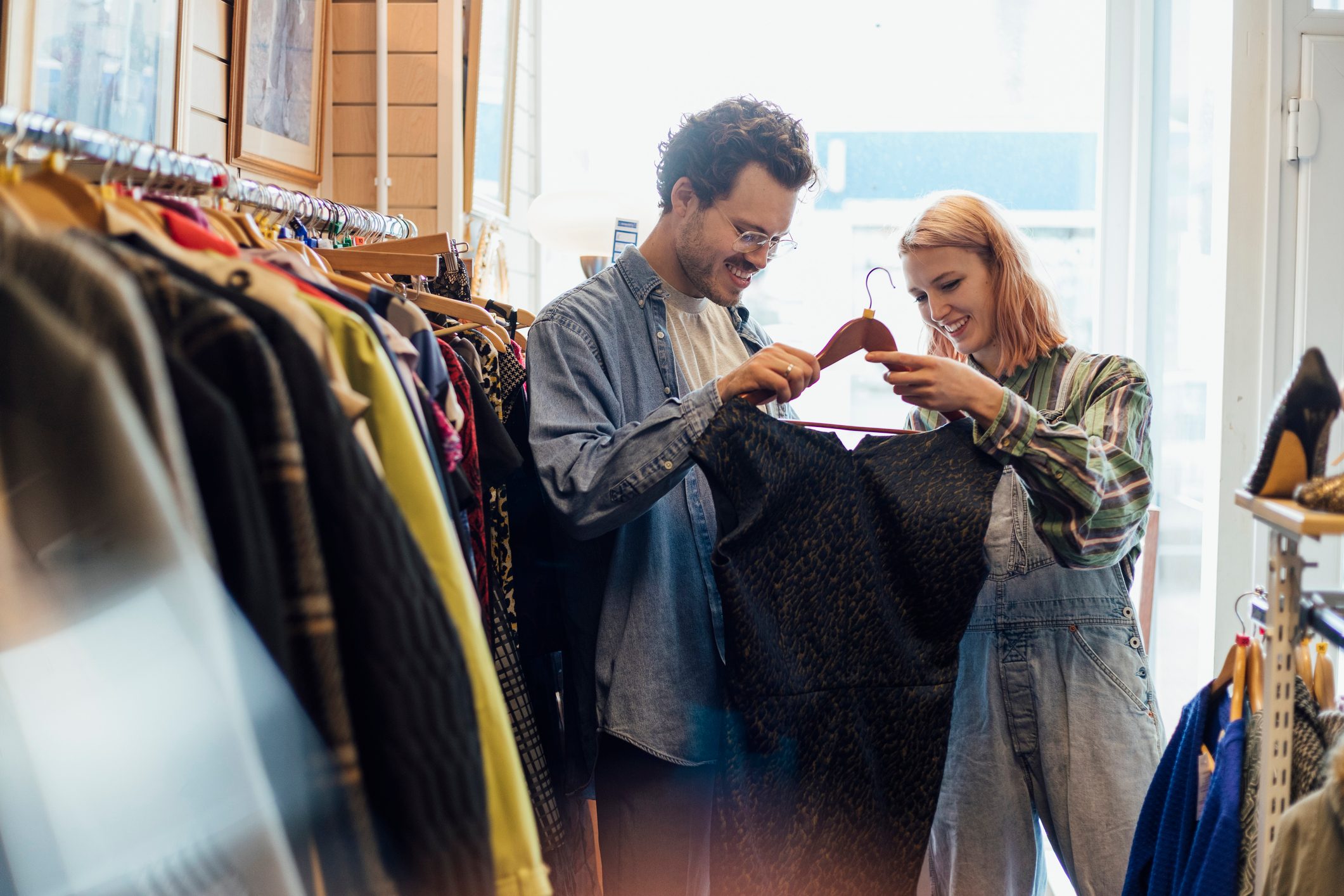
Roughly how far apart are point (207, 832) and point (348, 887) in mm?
104

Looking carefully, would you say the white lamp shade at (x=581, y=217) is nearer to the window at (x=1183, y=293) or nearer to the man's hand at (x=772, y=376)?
the window at (x=1183, y=293)

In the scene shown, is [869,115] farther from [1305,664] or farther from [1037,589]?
[1305,664]

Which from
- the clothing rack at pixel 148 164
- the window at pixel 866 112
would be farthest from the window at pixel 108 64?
the window at pixel 866 112

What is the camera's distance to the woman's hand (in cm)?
128

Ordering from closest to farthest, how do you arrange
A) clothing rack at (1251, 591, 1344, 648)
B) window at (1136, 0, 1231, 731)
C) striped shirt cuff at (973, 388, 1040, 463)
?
1. clothing rack at (1251, 591, 1344, 648)
2. striped shirt cuff at (973, 388, 1040, 463)
3. window at (1136, 0, 1231, 731)

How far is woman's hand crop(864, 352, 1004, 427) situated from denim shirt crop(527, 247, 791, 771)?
0.84 ft

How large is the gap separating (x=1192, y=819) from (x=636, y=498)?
796 millimetres

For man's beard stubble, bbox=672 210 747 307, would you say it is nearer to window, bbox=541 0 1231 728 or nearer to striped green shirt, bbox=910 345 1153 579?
striped green shirt, bbox=910 345 1153 579

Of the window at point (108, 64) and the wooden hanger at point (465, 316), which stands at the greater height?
the window at point (108, 64)

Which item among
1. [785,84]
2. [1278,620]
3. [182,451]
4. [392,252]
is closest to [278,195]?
[392,252]

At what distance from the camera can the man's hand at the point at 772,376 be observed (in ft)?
4.05

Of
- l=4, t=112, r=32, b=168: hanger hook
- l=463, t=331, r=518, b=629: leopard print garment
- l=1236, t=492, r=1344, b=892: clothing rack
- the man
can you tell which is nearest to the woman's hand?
the man

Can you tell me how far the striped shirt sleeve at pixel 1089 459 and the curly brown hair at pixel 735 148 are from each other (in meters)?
0.50

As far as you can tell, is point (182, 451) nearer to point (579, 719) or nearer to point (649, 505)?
point (649, 505)
